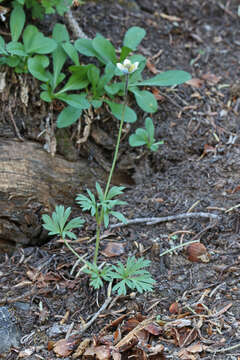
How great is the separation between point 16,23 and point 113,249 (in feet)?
5.54

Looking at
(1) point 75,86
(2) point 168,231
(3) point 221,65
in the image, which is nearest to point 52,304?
(2) point 168,231

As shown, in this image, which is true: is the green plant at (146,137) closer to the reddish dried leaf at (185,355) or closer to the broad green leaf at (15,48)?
the broad green leaf at (15,48)

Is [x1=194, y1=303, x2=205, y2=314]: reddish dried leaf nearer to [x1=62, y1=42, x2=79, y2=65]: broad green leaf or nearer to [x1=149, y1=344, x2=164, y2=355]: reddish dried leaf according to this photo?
[x1=149, y1=344, x2=164, y2=355]: reddish dried leaf

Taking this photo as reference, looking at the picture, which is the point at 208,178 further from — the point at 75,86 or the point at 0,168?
the point at 0,168

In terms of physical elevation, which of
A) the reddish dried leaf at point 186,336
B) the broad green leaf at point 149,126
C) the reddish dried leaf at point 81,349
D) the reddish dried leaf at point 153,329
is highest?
Answer: the broad green leaf at point 149,126

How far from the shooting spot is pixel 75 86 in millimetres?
3039

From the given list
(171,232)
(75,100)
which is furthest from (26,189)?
(171,232)

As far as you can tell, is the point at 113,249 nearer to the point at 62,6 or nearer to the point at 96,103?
the point at 96,103

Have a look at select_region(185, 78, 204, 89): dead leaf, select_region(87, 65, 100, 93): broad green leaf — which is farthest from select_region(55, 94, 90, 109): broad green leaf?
select_region(185, 78, 204, 89): dead leaf

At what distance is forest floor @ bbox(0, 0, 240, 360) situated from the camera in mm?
2109

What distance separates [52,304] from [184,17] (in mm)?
2919

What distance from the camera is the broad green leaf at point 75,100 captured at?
9.47 ft

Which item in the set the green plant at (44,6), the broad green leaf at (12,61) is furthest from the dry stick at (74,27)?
the broad green leaf at (12,61)

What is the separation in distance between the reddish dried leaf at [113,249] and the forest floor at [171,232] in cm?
1
